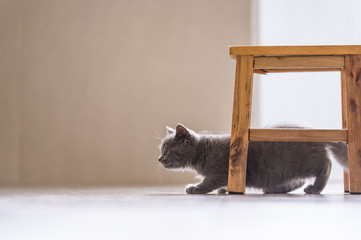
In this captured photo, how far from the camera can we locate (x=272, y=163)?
200cm

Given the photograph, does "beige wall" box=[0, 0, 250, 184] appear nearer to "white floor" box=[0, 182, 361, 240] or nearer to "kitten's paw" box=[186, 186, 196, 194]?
"kitten's paw" box=[186, 186, 196, 194]

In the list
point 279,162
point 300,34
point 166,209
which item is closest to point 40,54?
point 300,34

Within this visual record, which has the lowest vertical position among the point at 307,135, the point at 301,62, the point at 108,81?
the point at 307,135

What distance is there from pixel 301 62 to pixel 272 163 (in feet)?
1.35

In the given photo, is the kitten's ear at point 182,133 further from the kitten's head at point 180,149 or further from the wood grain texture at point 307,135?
the wood grain texture at point 307,135

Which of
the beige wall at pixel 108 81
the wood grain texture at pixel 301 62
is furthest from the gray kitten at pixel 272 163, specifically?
the beige wall at pixel 108 81

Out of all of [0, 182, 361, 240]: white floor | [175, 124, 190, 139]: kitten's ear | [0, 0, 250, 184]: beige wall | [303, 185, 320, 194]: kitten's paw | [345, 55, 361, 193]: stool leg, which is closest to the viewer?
[0, 182, 361, 240]: white floor

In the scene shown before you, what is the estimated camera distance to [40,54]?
11.7 ft

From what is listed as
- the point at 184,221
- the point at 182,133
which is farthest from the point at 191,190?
the point at 184,221

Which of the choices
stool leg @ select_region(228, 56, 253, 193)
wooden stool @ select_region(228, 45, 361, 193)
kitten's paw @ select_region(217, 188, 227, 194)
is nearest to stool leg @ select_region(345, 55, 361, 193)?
wooden stool @ select_region(228, 45, 361, 193)

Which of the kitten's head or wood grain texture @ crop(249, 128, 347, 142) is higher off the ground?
wood grain texture @ crop(249, 128, 347, 142)

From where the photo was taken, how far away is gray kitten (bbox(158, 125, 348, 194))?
198 cm

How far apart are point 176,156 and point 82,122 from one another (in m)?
1.60

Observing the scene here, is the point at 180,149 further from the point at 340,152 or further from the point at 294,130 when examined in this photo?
the point at 340,152
